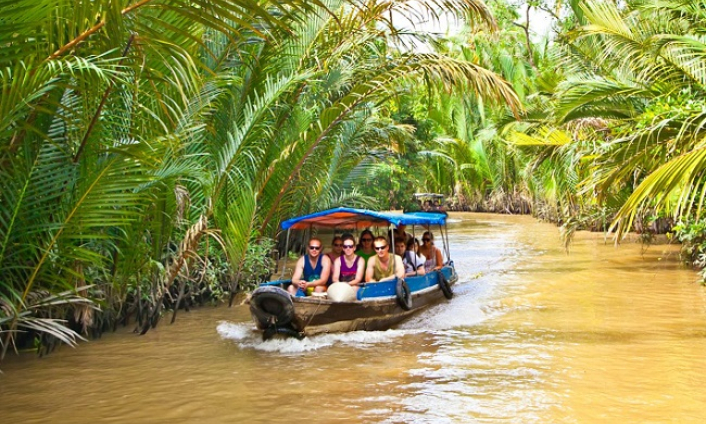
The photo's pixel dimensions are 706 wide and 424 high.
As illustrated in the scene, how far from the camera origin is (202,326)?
1038 cm

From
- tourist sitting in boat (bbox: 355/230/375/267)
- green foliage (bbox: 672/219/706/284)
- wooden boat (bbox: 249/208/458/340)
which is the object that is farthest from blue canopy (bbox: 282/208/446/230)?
green foliage (bbox: 672/219/706/284)

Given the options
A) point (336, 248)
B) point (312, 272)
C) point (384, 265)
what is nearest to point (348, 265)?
point (336, 248)

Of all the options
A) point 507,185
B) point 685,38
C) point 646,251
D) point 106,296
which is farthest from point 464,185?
point 106,296

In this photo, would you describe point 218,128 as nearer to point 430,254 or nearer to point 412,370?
point 430,254

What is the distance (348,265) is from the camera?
10.7 meters

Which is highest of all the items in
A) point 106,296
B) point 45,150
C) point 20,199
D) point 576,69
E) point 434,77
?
point 576,69

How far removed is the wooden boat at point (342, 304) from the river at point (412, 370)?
19 centimetres

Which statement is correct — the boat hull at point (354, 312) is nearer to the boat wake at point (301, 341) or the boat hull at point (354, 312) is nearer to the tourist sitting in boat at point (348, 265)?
the boat wake at point (301, 341)

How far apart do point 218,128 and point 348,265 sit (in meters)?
2.97

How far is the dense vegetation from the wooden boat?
0.95 metres

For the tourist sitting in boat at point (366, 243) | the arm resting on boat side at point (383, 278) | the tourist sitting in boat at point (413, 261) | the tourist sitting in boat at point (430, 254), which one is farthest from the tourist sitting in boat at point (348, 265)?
the tourist sitting in boat at point (430, 254)

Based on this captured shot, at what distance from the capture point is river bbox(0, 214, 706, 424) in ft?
21.6

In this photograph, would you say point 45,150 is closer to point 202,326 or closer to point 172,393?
point 172,393

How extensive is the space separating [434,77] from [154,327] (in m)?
5.18
